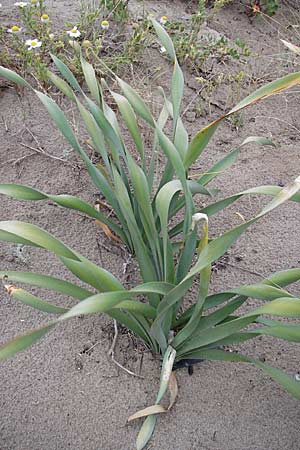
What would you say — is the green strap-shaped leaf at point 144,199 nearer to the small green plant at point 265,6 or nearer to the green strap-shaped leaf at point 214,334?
the green strap-shaped leaf at point 214,334

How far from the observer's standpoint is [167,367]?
1.35 metres

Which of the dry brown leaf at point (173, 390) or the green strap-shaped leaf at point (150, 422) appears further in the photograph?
the dry brown leaf at point (173, 390)

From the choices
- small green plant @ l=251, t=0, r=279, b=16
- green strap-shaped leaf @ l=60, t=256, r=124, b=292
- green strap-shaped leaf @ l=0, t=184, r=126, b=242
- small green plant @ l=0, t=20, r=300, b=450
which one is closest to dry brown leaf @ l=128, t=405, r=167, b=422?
small green plant @ l=0, t=20, r=300, b=450

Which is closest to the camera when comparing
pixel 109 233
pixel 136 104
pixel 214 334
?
pixel 214 334

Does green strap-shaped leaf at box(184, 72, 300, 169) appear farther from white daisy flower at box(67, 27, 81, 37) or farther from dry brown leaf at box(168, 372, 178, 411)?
white daisy flower at box(67, 27, 81, 37)

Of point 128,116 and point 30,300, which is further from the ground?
point 128,116

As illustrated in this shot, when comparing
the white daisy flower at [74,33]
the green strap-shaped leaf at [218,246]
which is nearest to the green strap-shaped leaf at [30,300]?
the green strap-shaped leaf at [218,246]

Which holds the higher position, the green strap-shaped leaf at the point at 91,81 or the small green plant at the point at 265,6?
the green strap-shaped leaf at the point at 91,81

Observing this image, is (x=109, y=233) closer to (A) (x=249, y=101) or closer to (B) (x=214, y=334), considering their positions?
(B) (x=214, y=334)

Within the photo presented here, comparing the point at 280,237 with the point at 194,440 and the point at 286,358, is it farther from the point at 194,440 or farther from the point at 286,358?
the point at 194,440

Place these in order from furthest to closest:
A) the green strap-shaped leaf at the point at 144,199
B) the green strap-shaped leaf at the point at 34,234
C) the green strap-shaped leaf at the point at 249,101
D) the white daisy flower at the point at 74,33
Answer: the white daisy flower at the point at 74,33 → the green strap-shaped leaf at the point at 144,199 → the green strap-shaped leaf at the point at 249,101 → the green strap-shaped leaf at the point at 34,234

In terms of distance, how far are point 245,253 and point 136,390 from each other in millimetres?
648

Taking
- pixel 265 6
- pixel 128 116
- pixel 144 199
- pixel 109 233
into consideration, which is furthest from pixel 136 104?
pixel 265 6

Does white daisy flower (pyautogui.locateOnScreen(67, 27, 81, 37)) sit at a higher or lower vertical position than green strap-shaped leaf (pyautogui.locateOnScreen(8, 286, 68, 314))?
lower
